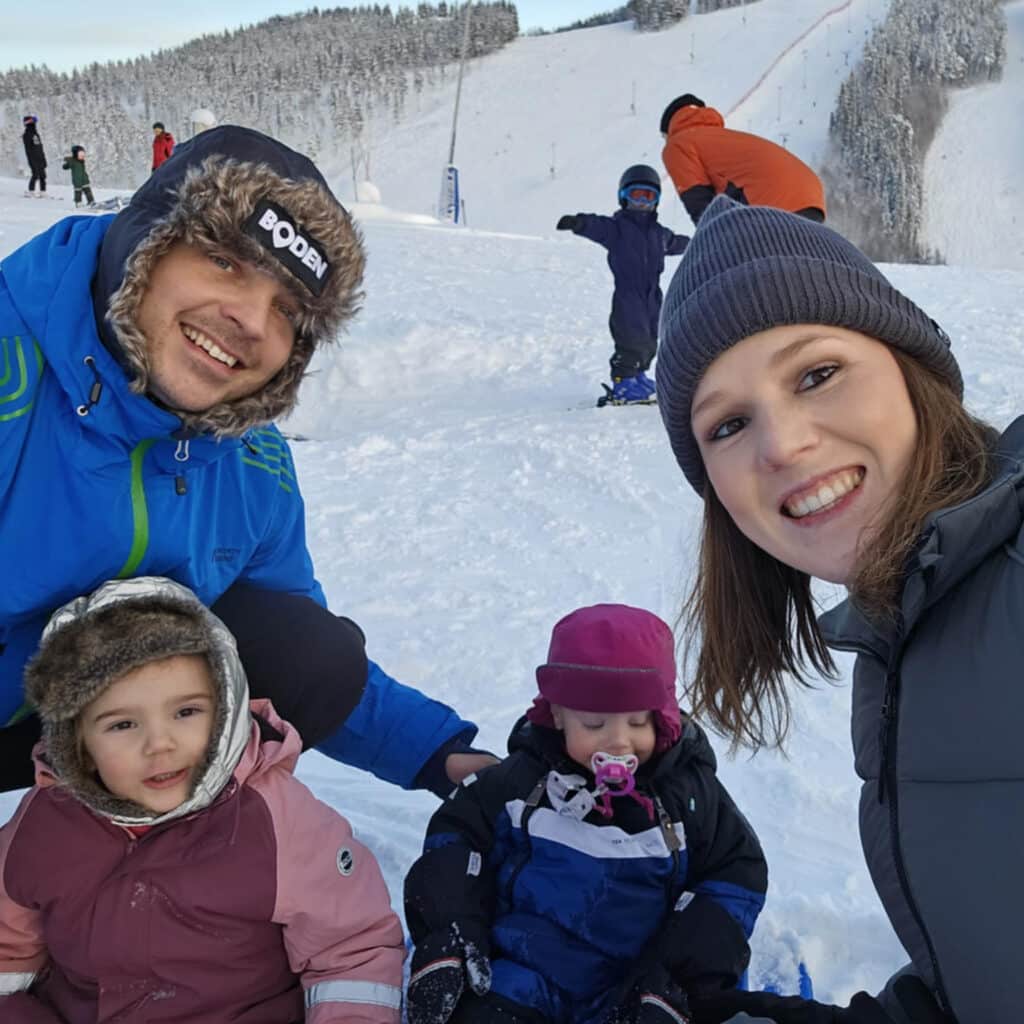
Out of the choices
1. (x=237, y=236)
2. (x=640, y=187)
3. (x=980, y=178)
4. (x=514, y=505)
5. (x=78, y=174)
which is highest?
(x=980, y=178)

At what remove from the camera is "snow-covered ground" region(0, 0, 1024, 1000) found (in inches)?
89.5

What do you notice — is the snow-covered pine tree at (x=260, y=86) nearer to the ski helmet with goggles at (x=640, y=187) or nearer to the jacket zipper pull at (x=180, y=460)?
the ski helmet with goggles at (x=640, y=187)

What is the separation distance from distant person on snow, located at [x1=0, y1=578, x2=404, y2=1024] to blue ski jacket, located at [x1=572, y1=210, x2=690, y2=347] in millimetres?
5547

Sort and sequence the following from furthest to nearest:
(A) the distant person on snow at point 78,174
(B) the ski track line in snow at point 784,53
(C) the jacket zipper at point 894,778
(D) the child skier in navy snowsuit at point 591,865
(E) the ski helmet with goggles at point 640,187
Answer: (B) the ski track line in snow at point 784,53 < (A) the distant person on snow at point 78,174 < (E) the ski helmet with goggles at point 640,187 < (D) the child skier in navy snowsuit at point 591,865 < (C) the jacket zipper at point 894,778

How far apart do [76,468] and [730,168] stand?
4.77m

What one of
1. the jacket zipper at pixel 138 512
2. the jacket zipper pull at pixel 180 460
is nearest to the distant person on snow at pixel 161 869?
the jacket zipper at pixel 138 512

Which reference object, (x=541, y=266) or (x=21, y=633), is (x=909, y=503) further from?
(x=541, y=266)

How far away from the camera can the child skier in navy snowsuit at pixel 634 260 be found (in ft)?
22.1

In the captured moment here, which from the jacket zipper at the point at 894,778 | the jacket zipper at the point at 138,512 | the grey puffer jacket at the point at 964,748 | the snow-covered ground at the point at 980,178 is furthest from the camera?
the snow-covered ground at the point at 980,178

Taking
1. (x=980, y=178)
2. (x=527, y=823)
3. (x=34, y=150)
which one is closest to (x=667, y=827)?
(x=527, y=823)

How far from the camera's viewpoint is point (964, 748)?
1.17 meters

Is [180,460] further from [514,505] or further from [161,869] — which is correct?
[514,505]

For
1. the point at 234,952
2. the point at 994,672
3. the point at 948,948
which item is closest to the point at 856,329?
the point at 994,672

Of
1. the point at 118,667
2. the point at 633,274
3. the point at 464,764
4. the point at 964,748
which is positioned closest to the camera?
the point at 964,748
